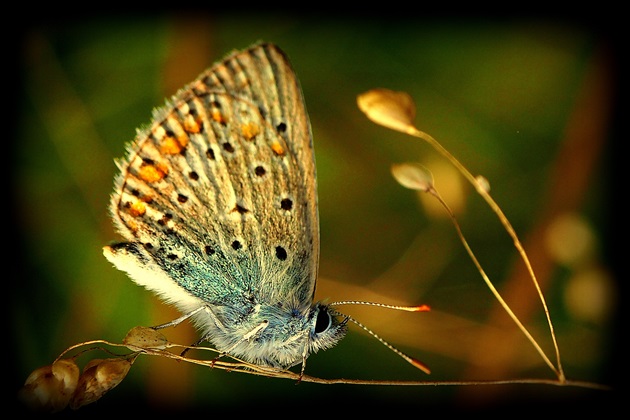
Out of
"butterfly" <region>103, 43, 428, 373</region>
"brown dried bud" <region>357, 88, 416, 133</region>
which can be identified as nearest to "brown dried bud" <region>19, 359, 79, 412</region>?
"butterfly" <region>103, 43, 428, 373</region>

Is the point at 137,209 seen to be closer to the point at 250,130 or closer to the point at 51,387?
the point at 250,130

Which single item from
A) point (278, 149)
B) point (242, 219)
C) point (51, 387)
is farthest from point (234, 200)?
point (51, 387)

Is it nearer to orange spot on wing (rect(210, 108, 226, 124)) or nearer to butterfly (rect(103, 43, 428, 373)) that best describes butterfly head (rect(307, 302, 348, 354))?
butterfly (rect(103, 43, 428, 373))

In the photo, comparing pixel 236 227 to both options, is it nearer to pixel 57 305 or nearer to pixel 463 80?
pixel 57 305

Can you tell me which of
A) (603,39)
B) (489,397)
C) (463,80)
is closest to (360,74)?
(463,80)

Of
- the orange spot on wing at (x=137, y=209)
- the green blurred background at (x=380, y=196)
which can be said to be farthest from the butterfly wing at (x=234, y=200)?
the green blurred background at (x=380, y=196)

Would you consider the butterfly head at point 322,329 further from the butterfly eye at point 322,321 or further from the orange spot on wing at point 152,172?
the orange spot on wing at point 152,172
